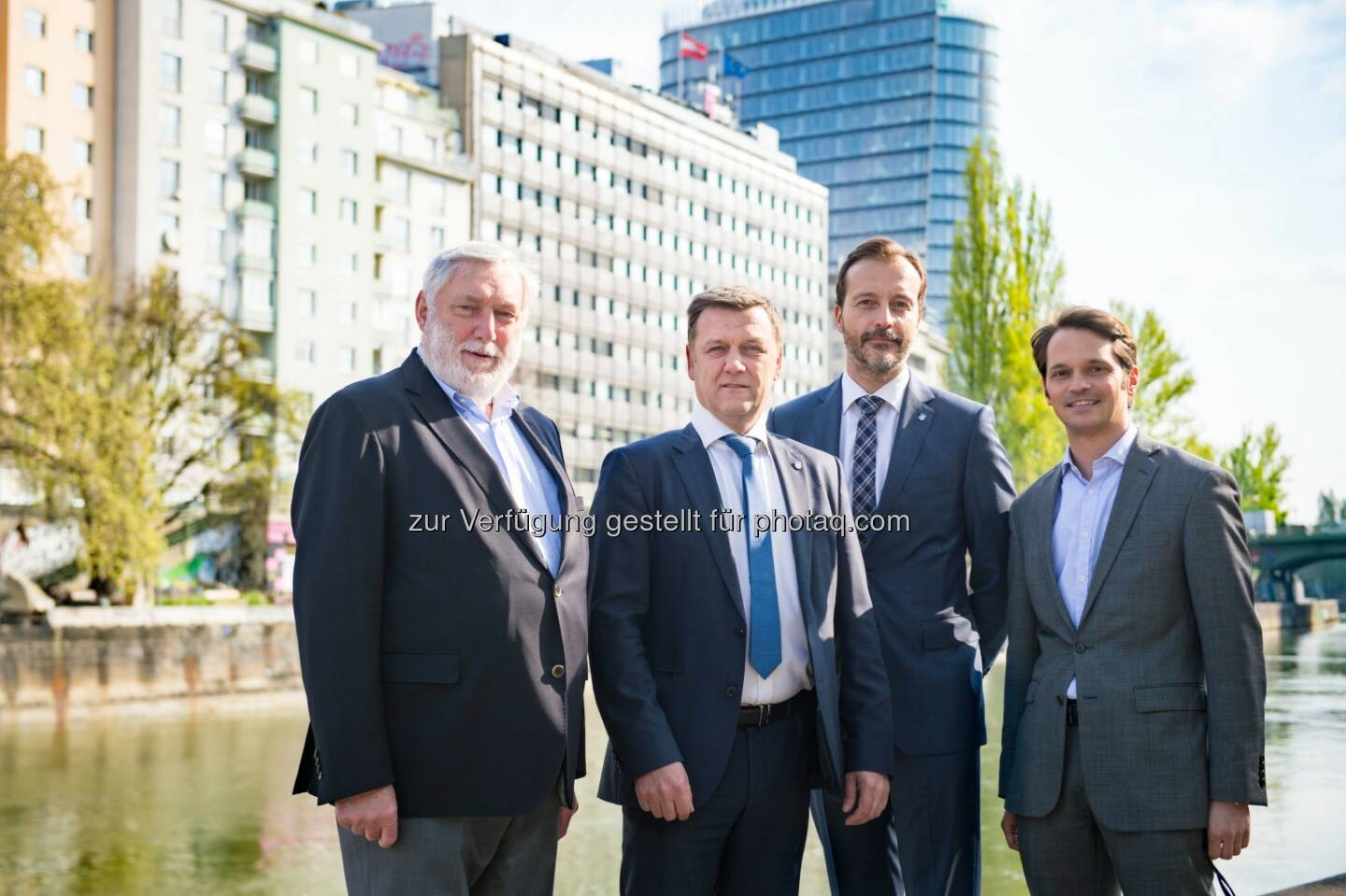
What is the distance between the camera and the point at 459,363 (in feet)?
11.9

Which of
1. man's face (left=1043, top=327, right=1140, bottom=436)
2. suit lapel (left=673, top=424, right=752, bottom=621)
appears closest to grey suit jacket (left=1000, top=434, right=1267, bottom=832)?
man's face (left=1043, top=327, right=1140, bottom=436)

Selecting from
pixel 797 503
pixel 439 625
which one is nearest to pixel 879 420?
pixel 797 503

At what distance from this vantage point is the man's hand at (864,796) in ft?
12.5

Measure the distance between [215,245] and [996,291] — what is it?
72.7 feet

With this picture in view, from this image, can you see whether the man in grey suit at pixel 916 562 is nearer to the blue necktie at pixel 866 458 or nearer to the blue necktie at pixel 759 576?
the blue necktie at pixel 866 458

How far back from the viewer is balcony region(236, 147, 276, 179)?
140 ft

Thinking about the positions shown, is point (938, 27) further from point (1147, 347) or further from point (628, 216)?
point (1147, 347)


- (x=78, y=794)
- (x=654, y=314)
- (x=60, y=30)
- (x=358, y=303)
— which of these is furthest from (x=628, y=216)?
(x=78, y=794)

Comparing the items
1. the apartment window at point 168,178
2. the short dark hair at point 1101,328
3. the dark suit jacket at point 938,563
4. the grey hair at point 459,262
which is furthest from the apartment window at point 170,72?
the short dark hair at point 1101,328

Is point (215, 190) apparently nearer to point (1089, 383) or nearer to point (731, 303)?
point (731, 303)

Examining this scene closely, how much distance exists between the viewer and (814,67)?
4619 inches

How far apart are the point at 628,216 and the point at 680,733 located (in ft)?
191

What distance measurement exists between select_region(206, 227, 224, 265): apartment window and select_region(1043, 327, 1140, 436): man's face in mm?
40632

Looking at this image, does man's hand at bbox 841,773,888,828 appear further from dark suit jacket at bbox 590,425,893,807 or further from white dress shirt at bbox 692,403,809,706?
white dress shirt at bbox 692,403,809,706
